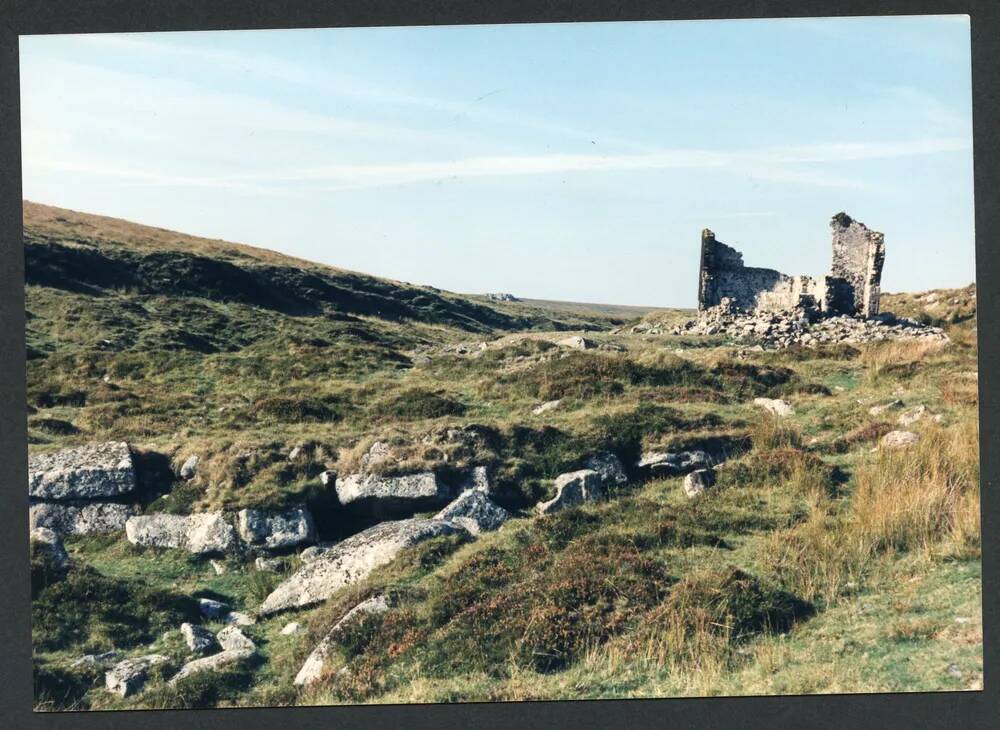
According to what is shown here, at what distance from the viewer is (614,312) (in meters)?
19.1

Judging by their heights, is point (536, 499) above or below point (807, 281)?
below

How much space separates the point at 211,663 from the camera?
12.4 meters

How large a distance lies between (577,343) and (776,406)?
15.0ft

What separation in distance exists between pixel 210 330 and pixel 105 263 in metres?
3.53

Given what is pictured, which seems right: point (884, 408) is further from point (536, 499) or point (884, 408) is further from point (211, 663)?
point (211, 663)

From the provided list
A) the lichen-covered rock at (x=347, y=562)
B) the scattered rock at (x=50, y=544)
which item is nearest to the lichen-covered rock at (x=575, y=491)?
the lichen-covered rock at (x=347, y=562)

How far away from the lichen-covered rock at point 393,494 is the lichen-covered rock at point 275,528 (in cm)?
70

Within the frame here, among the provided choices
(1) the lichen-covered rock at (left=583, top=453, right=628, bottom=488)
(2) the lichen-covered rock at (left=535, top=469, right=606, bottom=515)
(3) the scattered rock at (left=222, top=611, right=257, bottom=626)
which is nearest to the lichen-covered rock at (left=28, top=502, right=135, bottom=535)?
(3) the scattered rock at (left=222, top=611, right=257, bottom=626)

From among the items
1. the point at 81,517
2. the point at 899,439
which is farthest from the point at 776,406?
the point at 81,517

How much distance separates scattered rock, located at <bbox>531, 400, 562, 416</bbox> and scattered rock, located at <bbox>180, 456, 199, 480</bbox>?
5.67 meters

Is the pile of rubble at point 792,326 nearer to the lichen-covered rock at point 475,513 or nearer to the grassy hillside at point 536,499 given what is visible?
the grassy hillside at point 536,499

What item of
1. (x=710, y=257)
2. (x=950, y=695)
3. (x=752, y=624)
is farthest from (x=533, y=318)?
(x=950, y=695)

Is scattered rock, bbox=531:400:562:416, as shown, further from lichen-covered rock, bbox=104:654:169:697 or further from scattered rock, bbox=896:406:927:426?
lichen-covered rock, bbox=104:654:169:697

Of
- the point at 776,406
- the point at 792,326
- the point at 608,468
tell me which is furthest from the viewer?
the point at 792,326
